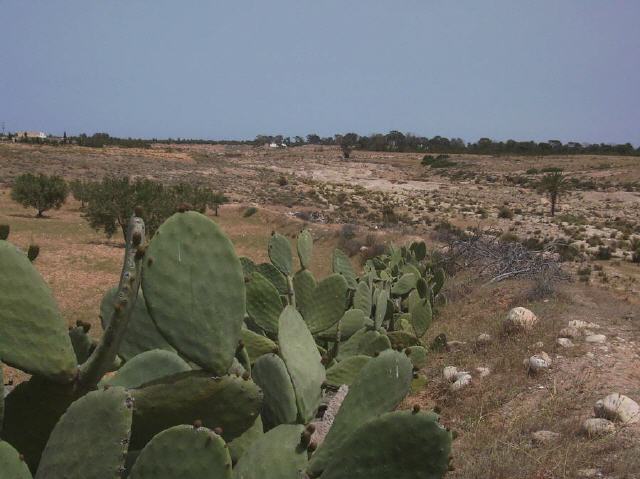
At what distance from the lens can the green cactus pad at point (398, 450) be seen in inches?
57.4

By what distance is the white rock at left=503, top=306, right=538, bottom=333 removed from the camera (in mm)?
7086

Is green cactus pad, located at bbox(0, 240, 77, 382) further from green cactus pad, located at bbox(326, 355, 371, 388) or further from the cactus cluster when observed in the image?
green cactus pad, located at bbox(326, 355, 371, 388)

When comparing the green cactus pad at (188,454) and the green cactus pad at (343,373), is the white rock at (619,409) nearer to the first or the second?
the green cactus pad at (343,373)

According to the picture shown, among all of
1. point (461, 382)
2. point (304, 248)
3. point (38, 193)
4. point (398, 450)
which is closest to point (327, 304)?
point (304, 248)

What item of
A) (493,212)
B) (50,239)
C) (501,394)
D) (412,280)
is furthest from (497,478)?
(493,212)

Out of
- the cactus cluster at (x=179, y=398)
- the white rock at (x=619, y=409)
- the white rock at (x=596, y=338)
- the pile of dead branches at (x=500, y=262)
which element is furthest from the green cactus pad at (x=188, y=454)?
the pile of dead branches at (x=500, y=262)

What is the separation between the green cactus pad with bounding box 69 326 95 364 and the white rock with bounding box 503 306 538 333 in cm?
601

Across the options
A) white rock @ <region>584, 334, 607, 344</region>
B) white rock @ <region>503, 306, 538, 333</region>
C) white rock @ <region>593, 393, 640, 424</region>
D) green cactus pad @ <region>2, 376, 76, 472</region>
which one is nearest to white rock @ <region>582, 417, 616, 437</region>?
white rock @ <region>593, 393, 640, 424</region>

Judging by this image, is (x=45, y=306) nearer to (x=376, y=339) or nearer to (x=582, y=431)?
(x=376, y=339)

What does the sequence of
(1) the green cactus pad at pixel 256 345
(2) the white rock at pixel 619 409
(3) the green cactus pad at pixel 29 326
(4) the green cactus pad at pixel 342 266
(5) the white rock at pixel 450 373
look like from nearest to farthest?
1. (3) the green cactus pad at pixel 29 326
2. (1) the green cactus pad at pixel 256 345
3. (2) the white rock at pixel 619 409
4. (5) the white rock at pixel 450 373
5. (4) the green cactus pad at pixel 342 266

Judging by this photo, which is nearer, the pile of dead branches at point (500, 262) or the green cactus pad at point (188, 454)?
the green cactus pad at point (188, 454)

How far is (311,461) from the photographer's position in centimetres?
158

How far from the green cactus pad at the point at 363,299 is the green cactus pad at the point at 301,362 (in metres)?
3.24

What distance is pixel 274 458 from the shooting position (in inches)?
57.2
